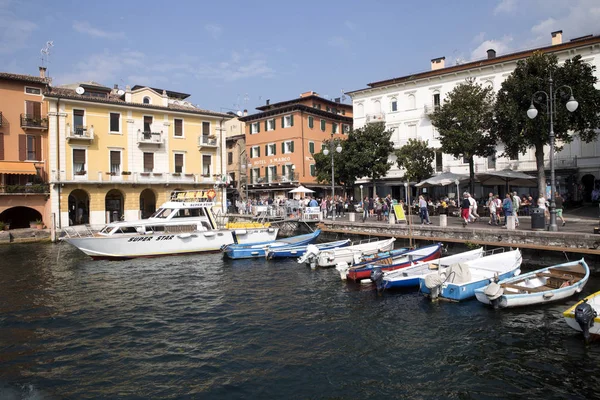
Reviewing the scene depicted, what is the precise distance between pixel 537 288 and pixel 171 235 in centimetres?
1835

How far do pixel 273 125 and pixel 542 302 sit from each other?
4104 cm

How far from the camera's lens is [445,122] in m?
28.7

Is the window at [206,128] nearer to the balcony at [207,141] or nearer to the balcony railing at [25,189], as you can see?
the balcony at [207,141]

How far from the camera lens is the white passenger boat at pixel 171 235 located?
72.3 feet

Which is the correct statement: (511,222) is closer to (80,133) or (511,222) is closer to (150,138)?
(150,138)

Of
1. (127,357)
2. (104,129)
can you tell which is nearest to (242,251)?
(127,357)

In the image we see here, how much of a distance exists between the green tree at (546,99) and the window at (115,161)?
32.1m

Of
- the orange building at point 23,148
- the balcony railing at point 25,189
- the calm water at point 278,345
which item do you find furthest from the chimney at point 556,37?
the balcony railing at point 25,189

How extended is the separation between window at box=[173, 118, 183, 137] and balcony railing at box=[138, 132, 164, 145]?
6.47 ft

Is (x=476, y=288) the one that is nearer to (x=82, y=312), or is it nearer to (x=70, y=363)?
(x=70, y=363)

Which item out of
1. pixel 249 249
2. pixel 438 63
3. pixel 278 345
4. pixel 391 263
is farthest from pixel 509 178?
pixel 278 345

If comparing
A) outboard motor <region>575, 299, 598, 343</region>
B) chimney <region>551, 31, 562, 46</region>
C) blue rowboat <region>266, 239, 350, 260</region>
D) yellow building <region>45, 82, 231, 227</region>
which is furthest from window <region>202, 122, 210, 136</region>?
outboard motor <region>575, 299, 598, 343</region>

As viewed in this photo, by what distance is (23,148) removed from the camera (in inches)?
1345

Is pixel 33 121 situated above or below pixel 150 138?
above
